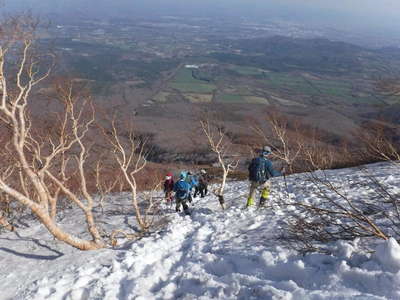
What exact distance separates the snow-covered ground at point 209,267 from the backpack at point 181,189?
3.21 ft

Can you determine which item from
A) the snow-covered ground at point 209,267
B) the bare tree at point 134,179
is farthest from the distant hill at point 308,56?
the snow-covered ground at point 209,267

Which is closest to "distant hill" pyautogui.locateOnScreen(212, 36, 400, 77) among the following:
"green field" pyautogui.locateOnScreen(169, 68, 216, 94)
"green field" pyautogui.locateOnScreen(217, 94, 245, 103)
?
"green field" pyautogui.locateOnScreen(169, 68, 216, 94)

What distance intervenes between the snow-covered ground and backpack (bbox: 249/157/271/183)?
1091mm

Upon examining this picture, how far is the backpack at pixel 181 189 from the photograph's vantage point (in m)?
11.8

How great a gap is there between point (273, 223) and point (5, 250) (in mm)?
9282

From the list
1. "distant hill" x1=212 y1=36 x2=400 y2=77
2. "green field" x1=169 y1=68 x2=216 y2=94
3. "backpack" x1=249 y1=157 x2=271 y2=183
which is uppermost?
"distant hill" x1=212 y1=36 x2=400 y2=77

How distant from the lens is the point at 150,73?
98.8m

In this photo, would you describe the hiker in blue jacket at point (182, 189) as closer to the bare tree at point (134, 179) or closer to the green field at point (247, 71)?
the bare tree at point (134, 179)

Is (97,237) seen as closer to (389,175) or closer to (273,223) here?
(273,223)

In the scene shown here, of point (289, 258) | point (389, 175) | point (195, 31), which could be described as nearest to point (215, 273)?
point (289, 258)

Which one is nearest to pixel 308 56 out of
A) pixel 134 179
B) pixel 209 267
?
pixel 134 179

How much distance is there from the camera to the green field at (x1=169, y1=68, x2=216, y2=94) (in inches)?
3248

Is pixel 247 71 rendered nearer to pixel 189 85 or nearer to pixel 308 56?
pixel 189 85

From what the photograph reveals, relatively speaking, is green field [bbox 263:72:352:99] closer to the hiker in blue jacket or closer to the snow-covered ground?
the hiker in blue jacket
